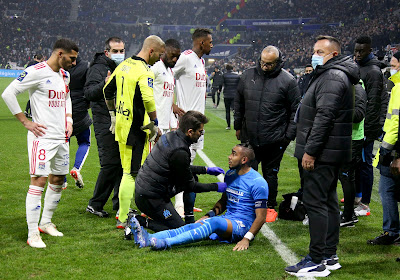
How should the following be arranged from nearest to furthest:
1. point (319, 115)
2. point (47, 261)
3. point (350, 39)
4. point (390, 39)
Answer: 1. point (319, 115)
2. point (47, 261)
3. point (390, 39)
4. point (350, 39)

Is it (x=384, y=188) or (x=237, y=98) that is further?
(x=237, y=98)

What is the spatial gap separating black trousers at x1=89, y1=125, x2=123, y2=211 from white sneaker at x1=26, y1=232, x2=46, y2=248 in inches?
52.2

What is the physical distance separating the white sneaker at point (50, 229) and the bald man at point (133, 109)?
70cm

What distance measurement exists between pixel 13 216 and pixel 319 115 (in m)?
4.10

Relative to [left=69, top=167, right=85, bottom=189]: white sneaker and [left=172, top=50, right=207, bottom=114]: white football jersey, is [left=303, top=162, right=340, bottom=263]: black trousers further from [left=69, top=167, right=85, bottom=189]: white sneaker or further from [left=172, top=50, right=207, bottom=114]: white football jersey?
[left=69, top=167, right=85, bottom=189]: white sneaker

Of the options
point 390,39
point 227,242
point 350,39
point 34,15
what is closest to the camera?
point 227,242

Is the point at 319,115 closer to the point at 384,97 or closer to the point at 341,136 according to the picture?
the point at 341,136

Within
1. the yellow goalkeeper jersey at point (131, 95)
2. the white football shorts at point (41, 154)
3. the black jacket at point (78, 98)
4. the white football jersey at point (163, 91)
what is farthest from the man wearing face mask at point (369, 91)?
the black jacket at point (78, 98)

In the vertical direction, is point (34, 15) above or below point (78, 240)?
above

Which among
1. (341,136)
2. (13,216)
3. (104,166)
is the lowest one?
(13,216)

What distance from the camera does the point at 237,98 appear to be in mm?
6598

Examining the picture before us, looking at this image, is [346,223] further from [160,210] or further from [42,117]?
[42,117]

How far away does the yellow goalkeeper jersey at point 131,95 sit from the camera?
5332 millimetres

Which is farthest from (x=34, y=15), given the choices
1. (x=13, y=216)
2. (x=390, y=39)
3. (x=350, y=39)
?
(x=13, y=216)
